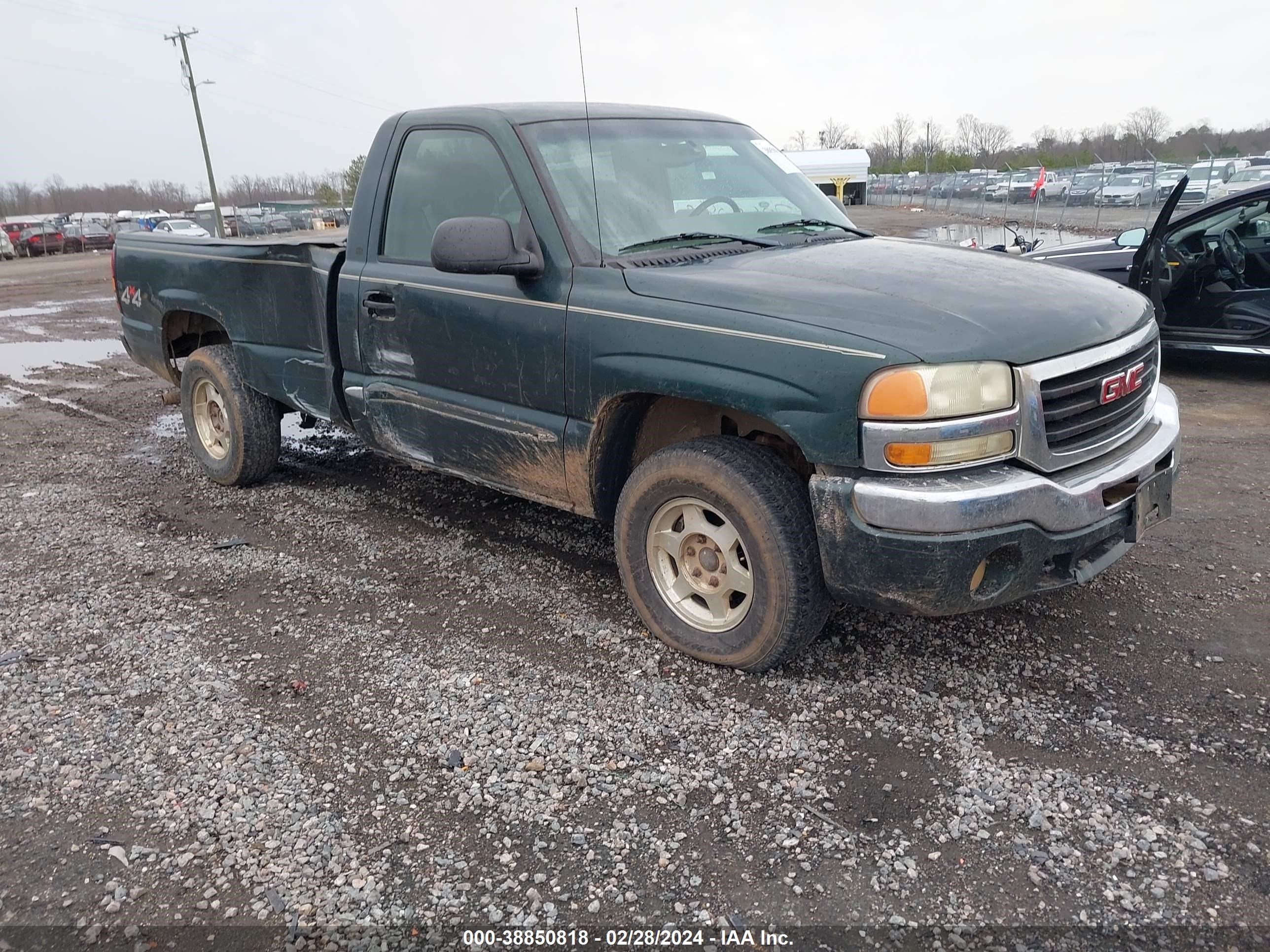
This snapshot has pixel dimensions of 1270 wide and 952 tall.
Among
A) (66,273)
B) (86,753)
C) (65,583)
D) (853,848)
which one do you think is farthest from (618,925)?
(66,273)

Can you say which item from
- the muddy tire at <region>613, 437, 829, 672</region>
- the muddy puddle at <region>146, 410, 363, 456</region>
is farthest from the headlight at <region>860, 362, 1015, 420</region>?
the muddy puddle at <region>146, 410, 363, 456</region>

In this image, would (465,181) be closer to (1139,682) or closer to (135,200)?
(1139,682)

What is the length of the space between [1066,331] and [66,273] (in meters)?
28.2

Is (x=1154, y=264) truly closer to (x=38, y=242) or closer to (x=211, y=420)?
(x=211, y=420)

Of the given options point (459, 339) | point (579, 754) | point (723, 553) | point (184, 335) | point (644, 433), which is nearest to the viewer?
point (579, 754)

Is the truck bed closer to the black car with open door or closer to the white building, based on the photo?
the black car with open door

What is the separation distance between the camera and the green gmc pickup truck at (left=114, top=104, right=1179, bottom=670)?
110 inches

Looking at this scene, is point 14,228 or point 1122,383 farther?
point 14,228

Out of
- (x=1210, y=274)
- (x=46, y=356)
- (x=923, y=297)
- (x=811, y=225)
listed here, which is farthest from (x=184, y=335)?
(x=1210, y=274)

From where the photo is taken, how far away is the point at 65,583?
4.30 meters

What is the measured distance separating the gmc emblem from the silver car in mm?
26157

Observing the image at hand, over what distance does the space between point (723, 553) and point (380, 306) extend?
1.98m

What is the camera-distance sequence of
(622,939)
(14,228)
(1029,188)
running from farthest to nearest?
(14,228), (1029,188), (622,939)

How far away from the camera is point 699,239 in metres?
3.68
